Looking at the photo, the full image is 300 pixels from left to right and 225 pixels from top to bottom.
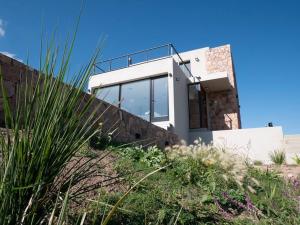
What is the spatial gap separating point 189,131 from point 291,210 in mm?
8840

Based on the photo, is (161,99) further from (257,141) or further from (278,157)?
(278,157)

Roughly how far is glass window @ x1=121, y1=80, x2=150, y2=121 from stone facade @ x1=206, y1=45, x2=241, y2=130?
496cm

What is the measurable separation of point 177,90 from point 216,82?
326 cm

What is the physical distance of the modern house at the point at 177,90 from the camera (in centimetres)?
999

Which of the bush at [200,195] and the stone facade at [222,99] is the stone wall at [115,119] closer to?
the bush at [200,195]

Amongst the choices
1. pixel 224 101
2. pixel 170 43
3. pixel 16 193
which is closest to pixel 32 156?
pixel 16 193

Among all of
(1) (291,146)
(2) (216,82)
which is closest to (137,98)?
(2) (216,82)

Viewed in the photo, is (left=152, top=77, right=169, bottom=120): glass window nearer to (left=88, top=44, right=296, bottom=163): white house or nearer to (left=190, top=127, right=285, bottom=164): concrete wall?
(left=88, top=44, right=296, bottom=163): white house

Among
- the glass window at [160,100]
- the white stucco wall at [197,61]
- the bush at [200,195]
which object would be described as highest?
the white stucco wall at [197,61]

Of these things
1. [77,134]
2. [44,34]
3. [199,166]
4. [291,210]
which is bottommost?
[291,210]

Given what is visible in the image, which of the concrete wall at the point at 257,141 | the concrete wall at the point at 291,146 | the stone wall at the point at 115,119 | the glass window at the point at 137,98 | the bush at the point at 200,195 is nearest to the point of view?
the bush at the point at 200,195

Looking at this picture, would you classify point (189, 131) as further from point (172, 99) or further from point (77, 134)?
point (77, 134)

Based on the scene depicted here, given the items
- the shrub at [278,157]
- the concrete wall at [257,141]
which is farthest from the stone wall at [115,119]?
the shrub at [278,157]

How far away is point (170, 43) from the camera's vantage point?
1071 cm
